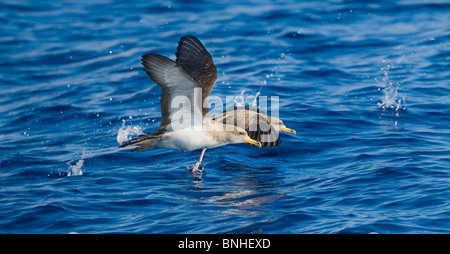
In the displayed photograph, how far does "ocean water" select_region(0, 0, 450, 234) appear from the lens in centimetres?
841

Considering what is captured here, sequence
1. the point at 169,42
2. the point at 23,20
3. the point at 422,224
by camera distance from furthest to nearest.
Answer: the point at 23,20, the point at 169,42, the point at 422,224

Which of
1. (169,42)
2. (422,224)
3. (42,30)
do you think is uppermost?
(42,30)

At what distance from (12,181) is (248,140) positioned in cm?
397

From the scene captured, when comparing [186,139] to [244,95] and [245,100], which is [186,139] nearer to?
[245,100]

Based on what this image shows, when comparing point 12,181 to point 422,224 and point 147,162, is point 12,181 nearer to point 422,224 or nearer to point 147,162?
point 147,162

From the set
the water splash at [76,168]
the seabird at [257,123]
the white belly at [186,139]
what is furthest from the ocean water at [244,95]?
the white belly at [186,139]

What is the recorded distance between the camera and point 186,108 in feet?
30.3

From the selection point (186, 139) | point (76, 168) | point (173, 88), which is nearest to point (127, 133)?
point (76, 168)

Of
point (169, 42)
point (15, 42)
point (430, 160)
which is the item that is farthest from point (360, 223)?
point (15, 42)

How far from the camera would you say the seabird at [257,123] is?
10.7 m

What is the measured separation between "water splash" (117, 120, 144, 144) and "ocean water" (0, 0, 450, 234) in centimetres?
4

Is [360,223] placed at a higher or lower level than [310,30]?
lower

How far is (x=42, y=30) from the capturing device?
63.8 feet

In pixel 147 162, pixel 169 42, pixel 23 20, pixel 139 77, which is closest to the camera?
pixel 147 162
